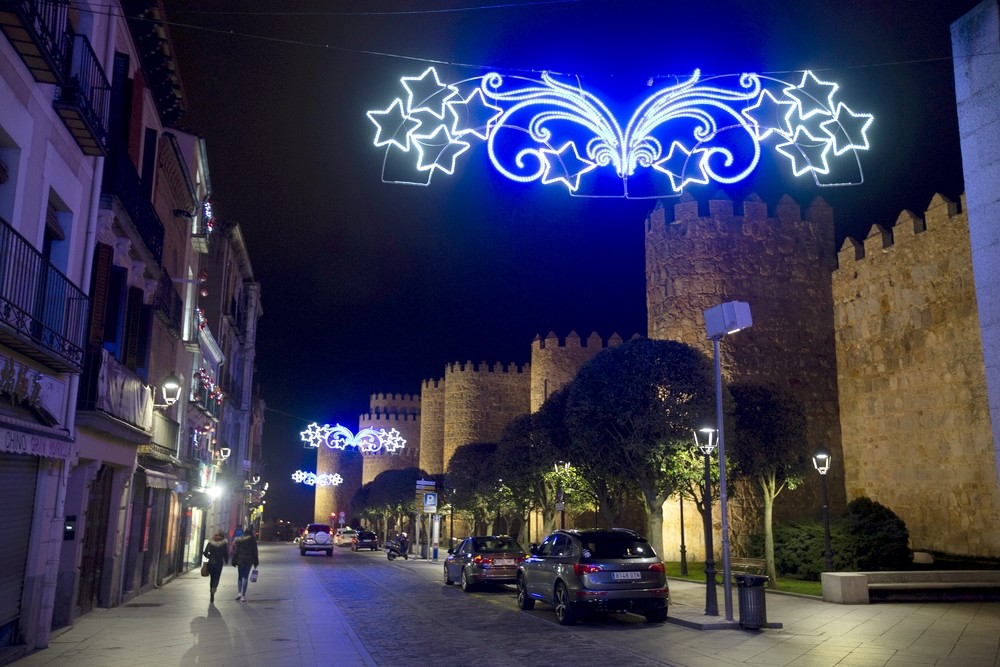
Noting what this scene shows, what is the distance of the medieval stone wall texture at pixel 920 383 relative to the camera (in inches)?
837

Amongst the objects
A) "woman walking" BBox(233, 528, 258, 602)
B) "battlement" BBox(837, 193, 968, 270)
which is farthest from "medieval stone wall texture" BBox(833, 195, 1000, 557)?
"woman walking" BBox(233, 528, 258, 602)

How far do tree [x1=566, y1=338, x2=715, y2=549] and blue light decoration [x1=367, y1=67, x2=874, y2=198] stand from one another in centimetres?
982

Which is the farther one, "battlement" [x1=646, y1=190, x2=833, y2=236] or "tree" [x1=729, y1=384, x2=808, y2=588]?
"battlement" [x1=646, y1=190, x2=833, y2=236]

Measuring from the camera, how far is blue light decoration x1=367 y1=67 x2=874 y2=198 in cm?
1190

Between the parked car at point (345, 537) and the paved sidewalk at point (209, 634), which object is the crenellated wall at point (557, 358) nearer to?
the parked car at point (345, 537)

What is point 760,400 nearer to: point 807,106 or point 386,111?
point 807,106

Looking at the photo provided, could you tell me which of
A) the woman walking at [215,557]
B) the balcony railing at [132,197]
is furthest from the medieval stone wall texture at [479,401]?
the balcony railing at [132,197]

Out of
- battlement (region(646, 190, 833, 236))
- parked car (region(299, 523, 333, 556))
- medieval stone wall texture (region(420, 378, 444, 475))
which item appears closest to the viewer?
battlement (region(646, 190, 833, 236))

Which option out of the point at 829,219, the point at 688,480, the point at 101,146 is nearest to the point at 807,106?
the point at 101,146

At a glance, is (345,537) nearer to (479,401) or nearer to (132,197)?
(479,401)

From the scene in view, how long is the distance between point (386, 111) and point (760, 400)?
14.4 metres

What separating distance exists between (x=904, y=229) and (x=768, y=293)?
16.5ft

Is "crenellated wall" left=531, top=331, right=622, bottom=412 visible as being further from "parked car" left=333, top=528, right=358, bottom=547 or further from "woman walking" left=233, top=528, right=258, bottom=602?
"woman walking" left=233, top=528, right=258, bottom=602

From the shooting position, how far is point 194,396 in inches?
971
